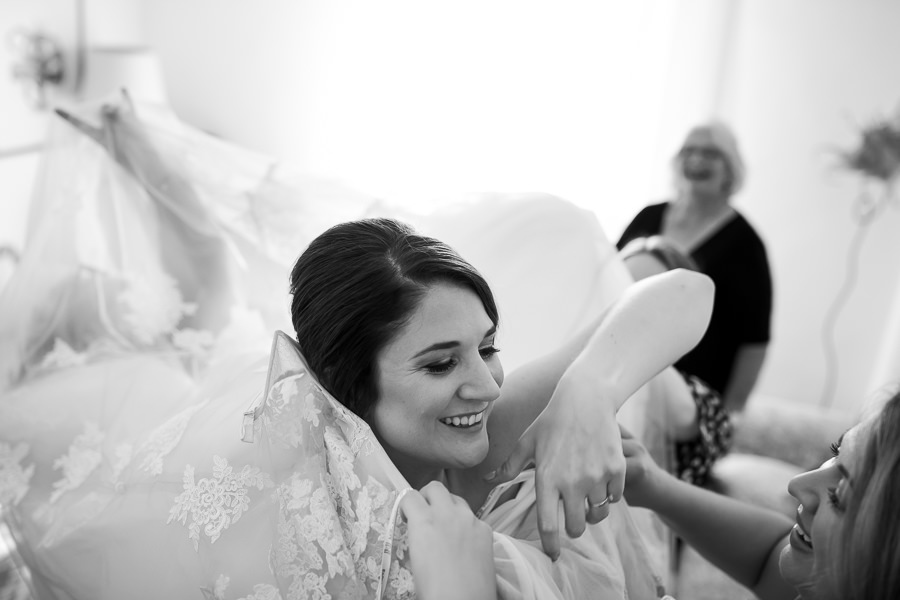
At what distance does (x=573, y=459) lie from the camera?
908mm

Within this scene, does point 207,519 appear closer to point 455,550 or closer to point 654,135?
point 455,550

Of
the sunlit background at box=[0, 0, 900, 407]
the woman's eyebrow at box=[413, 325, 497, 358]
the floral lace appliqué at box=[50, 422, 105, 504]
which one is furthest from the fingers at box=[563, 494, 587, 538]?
the sunlit background at box=[0, 0, 900, 407]

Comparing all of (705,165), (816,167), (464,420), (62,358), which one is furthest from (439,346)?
(816,167)

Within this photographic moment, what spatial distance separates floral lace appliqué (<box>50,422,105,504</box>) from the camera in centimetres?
122

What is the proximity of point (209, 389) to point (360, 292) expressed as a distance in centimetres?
43

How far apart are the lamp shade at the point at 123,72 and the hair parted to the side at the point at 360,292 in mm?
2262

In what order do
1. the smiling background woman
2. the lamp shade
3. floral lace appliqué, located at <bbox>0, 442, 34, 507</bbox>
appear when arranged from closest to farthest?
floral lace appliqué, located at <bbox>0, 442, 34, 507</bbox>
the smiling background woman
the lamp shade

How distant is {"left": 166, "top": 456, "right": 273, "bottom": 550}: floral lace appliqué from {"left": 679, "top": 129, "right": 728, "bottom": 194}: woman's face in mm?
2052

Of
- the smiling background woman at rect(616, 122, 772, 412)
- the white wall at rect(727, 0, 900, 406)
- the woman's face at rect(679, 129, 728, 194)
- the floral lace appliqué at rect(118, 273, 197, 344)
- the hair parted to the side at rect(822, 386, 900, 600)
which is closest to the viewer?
the hair parted to the side at rect(822, 386, 900, 600)

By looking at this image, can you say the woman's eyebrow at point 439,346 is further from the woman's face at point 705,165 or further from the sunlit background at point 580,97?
the sunlit background at point 580,97

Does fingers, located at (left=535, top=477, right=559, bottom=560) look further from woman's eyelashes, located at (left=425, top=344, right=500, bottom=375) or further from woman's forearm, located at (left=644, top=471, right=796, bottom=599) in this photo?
woman's forearm, located at (left=644, top=471, right=796, bottom=599)

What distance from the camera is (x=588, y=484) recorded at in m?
0.90

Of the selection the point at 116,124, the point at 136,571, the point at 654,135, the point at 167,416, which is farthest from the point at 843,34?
the point at 136,571

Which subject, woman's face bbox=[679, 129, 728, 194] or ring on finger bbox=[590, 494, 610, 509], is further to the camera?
woman's face bbox=[679, 129, 728, 194]
